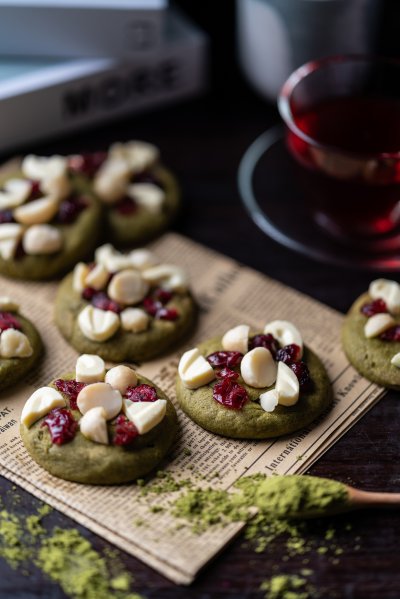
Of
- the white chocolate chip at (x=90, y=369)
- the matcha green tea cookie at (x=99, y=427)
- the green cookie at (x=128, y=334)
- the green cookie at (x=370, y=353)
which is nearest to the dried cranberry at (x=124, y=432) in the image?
the matcha green tea cookie at (x=99, y=427)

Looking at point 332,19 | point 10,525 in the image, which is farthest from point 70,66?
point 10,525

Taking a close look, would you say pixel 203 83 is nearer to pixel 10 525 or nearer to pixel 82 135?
pixel 82 135

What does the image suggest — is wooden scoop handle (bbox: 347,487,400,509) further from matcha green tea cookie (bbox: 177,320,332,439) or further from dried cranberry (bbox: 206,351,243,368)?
dried cranberry (bbox: 206,351,243,368)

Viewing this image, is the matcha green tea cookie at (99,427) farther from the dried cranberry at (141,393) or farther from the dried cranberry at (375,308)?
the dried cranberry at (375,308)

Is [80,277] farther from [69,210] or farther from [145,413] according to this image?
[145,413]

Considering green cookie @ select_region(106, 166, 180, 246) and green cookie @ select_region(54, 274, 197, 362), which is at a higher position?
green cookie @ select_region(106, 166, 180, 246)

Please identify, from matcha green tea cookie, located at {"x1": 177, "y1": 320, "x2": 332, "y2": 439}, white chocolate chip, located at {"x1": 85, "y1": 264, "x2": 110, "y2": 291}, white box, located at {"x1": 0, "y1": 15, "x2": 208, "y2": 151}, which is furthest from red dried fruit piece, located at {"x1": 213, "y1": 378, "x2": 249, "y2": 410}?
white box, located at {"x1": 0, "y1": 15, "x2": 208, "y2": 151}
